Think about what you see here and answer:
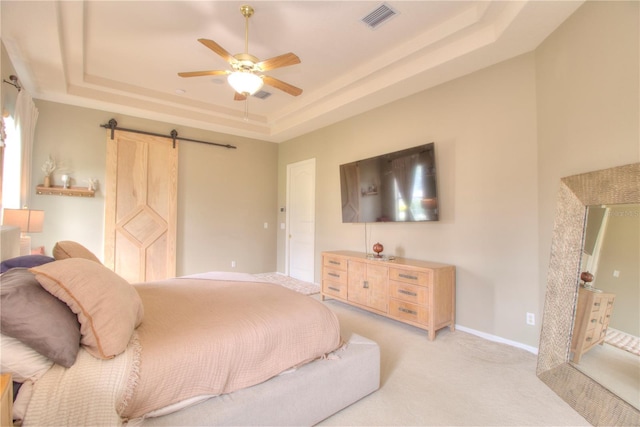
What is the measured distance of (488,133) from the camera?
3.06 m

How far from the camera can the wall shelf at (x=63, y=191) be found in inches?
155

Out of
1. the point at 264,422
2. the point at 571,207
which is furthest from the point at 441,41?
the point at 264,422

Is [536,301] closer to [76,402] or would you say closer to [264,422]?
[264,422]

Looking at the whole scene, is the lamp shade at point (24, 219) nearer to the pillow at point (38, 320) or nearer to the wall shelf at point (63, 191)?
the wall shelf at point (63, 191)

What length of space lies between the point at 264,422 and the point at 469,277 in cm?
253

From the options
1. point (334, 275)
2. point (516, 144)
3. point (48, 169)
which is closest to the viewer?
point (516, 144)

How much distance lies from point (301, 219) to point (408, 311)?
2923mm

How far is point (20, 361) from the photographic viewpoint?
1.09 metres

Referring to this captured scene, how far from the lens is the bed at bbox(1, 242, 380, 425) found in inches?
44.6

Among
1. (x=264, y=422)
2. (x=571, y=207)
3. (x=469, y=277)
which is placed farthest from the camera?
(x=469, y=277)

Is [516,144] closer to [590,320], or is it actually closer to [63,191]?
[590,320]

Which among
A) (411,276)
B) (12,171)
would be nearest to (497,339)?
(411,276)

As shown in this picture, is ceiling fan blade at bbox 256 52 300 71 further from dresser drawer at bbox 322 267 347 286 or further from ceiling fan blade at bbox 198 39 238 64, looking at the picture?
dresser drawer at bbox 322 267 347 286

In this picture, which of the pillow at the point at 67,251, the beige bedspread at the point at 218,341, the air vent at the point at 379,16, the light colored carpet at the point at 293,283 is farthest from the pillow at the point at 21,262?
the light colored carpet at the point at 293,283
